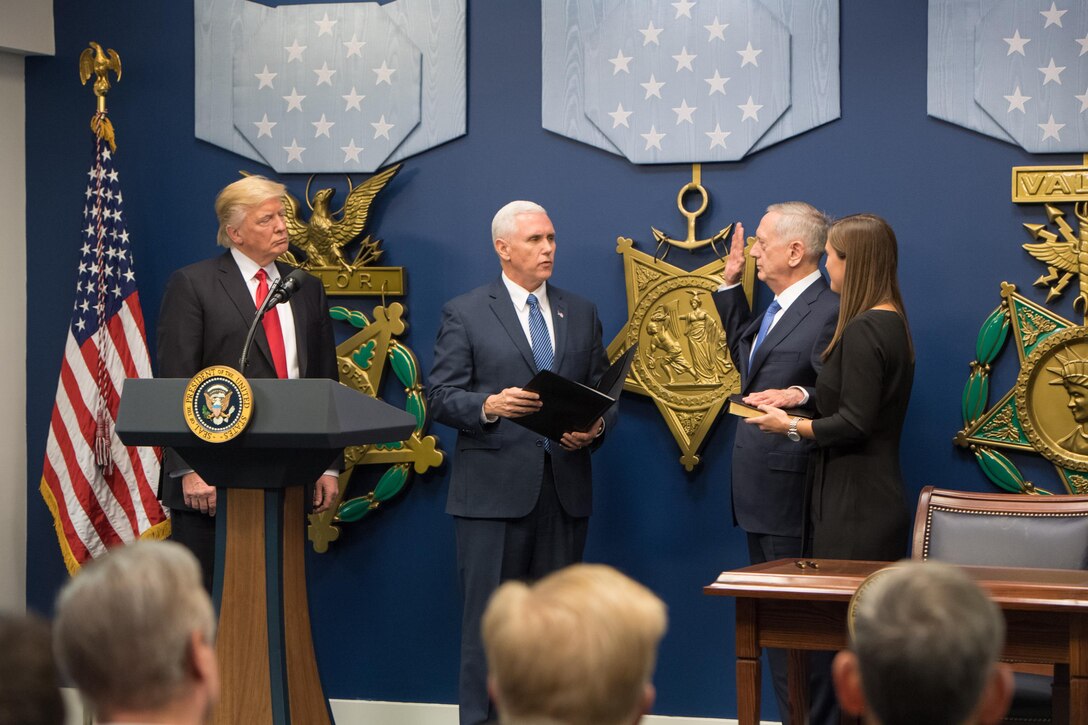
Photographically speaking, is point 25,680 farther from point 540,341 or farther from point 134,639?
point 540,341

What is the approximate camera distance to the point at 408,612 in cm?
516

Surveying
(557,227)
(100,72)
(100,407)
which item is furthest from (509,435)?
(100,72)

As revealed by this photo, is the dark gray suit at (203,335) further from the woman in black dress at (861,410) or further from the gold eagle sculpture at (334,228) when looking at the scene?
the woman in black dress at (861,410)

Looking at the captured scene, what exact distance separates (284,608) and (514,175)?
2051mm

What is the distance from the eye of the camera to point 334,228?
5086 mm

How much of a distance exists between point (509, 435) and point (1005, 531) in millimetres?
1596

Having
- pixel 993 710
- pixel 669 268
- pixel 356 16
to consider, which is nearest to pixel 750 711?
pixel 993 710

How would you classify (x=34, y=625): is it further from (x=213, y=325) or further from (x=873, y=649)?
(x=213, y=325)

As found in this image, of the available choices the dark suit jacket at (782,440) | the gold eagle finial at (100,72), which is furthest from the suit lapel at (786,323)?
the gold eagle finial at (100,72)

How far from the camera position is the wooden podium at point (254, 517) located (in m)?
3.54

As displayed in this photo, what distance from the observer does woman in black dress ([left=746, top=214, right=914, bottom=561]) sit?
387 centimetres

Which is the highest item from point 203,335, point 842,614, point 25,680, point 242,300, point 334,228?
point 334,228

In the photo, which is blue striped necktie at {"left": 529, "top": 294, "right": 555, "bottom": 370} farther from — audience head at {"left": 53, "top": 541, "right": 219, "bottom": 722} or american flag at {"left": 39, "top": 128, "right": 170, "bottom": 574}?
audience head at {"left": 53, "top": 541, "right": 219, "bottom": 722}

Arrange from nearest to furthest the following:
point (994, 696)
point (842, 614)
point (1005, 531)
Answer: point (994, 696) → point (842, 614) → point (1005, 531)
